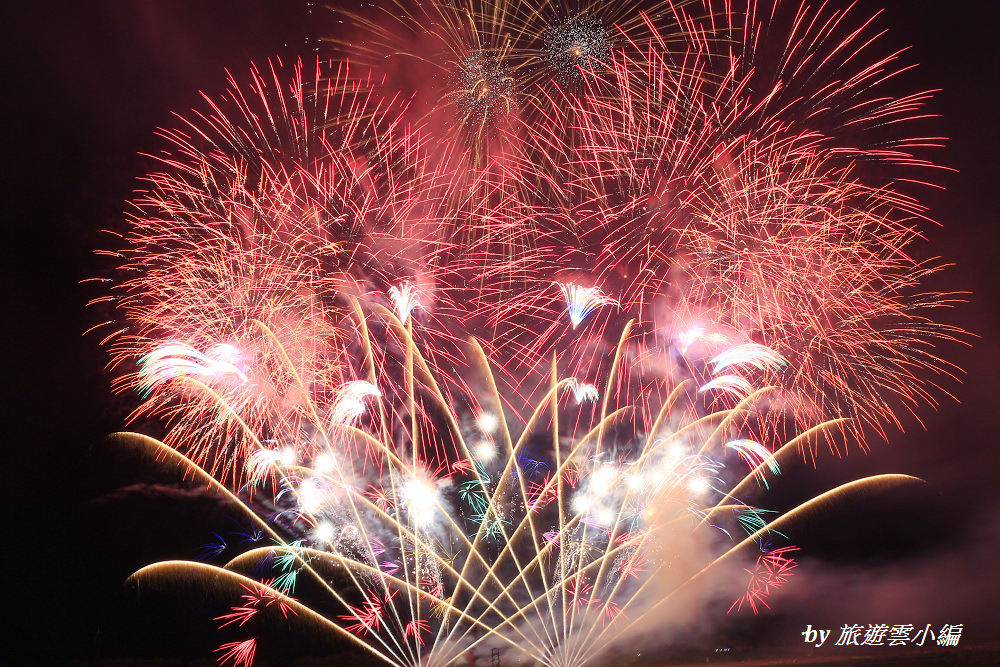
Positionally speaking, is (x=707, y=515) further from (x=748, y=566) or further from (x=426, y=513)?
(x=426, y=513)

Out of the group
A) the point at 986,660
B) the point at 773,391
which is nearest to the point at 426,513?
the point at 773,391

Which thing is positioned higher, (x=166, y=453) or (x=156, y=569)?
(x=166, y=453)

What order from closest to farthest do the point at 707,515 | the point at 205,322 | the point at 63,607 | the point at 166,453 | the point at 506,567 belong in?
the point at 205,322 < the point at 166,453 < the point at 707,515 < the point at 506,567 < the point at 63,607

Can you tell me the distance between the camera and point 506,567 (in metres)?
20.6

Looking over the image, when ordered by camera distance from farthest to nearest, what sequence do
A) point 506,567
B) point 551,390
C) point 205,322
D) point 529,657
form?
point 529,657 → point 506,567 → point 551,390 → point 205,322

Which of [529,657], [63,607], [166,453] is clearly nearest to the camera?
[166,453]

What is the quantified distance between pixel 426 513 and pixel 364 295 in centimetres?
704

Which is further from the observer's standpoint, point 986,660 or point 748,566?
point 986,660

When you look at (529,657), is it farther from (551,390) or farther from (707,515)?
(551,390)

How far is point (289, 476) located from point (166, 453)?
3.04m

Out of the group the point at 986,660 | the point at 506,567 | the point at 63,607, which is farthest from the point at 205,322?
the point at 986,660

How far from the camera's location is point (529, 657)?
74.8ft

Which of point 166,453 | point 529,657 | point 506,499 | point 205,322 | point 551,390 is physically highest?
point 205,322

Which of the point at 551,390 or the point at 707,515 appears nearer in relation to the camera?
the point at 551,390
